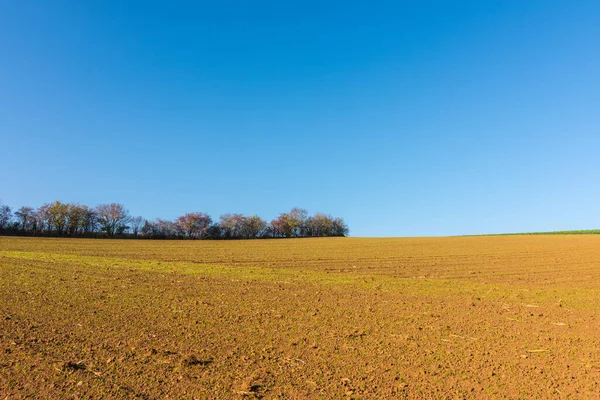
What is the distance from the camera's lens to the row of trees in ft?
258

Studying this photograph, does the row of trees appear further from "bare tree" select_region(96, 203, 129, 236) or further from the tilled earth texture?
the tilled earth texture

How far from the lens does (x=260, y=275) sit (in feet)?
55.4

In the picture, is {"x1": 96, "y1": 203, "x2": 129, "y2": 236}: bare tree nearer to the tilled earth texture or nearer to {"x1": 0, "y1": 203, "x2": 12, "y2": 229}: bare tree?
{"x1": 0, "y1": 203, "x2": 12, "y2": 229}: bare tree

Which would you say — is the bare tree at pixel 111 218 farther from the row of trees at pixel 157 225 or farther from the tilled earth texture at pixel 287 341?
the tilled earth texture at pixel 287 341

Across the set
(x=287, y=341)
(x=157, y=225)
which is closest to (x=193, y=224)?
(x=157, y=225)

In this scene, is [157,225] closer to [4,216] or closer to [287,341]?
[4,216]

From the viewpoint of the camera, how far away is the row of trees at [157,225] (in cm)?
7869

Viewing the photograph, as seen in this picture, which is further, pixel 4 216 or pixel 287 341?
pixel 4 216

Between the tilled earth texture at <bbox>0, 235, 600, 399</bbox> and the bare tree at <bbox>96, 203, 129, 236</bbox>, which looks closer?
the tilled earth texture at <bbox>0, 235, 600, 399</bbox>

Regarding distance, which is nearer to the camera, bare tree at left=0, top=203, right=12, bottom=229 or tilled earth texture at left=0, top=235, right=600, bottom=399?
tilled earth texture at left=0, top=235, right=600, bottom=399

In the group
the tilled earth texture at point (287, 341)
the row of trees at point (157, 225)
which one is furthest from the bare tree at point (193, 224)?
the tilled earth texture at point (287, 341)

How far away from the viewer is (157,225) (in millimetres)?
87875

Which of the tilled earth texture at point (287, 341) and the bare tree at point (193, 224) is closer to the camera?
the tilled earth texture at point (287, 341)

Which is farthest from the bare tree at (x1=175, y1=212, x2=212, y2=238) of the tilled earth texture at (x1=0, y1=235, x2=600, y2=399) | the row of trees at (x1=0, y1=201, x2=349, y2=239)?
the tilled earth texture at (x1=0, y1=235, x2=600, y2=399)
